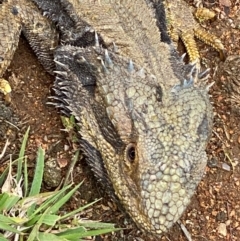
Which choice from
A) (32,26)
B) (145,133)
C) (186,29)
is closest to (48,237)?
(145,133)

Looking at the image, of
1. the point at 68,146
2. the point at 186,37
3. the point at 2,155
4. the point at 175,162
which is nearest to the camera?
the point at 175,162

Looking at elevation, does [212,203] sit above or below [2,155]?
below

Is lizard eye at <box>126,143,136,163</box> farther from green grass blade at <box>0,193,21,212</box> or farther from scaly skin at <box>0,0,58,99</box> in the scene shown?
scaly skin at <box>0,0,58,99</box>

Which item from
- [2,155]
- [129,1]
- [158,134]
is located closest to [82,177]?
[2,155]

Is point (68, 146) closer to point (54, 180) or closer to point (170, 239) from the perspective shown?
point (54, 180)

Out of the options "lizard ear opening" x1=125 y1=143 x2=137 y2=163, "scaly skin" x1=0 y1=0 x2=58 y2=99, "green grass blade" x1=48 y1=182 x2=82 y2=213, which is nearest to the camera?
"lizard ear opening" x1=125 y1=143 x2=137 y2=163

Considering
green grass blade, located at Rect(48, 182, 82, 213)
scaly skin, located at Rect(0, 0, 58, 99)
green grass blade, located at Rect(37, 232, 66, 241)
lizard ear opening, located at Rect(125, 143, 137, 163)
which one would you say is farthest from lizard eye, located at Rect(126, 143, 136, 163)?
scaly skin, located at Rect(0, 0, 58, 99)

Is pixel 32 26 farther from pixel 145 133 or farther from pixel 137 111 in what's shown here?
pixel 145 133
